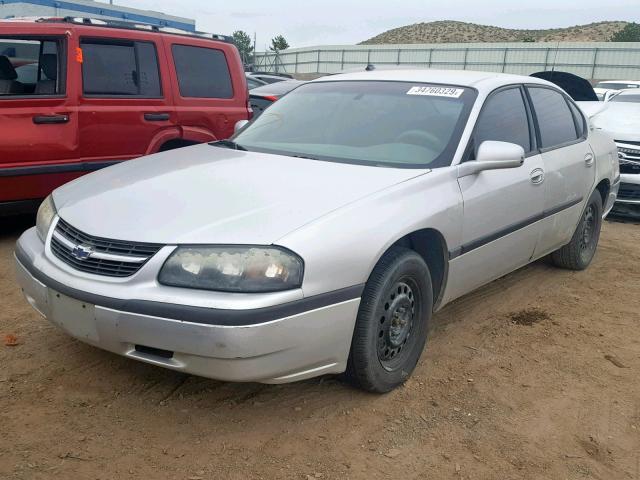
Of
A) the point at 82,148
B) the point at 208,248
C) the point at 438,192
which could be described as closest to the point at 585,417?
the point at 438,192

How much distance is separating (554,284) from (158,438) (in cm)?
357

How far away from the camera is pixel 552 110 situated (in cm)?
481

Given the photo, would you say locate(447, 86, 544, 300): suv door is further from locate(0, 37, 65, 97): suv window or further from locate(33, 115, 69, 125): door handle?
locate(0, 37, 65, 97): suv window

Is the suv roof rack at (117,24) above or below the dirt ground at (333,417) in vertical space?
above

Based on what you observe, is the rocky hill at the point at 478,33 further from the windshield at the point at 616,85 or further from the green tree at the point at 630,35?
the windshield at the point at 616,85

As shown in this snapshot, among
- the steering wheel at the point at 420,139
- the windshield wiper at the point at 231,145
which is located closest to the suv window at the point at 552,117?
the steering wheel at the point at 420,139

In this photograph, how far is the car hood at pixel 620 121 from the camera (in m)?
8.05

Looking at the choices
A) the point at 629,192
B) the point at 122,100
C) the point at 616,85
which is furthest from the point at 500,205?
the point at 616,85

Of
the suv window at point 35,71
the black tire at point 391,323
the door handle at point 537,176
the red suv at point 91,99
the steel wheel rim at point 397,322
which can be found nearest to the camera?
the black tire at point 391,323

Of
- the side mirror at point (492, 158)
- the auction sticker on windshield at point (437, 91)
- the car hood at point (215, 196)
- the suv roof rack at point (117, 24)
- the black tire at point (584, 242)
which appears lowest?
the black tire at point (584, 242)

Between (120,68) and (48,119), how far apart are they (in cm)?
88

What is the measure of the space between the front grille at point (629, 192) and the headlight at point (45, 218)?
6.79 m

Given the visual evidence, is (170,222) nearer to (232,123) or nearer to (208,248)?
(208,248)

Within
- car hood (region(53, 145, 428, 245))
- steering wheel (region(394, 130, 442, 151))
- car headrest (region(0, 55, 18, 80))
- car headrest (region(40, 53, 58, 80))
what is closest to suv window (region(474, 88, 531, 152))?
steering wheel (region(394, 130, 442, 151))
